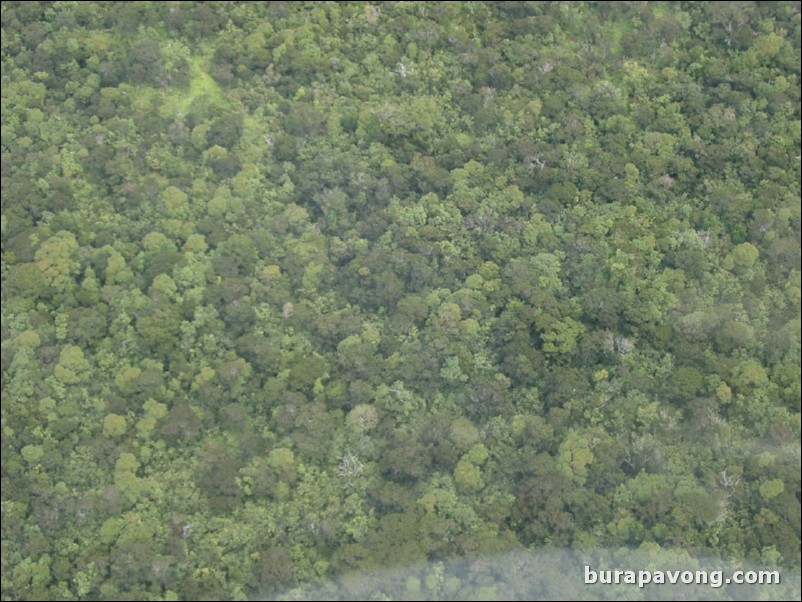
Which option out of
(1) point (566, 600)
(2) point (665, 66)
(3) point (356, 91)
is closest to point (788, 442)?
(1) point (566, 600)

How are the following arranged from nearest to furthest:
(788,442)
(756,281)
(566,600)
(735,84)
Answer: (566,600)
(788,442)
(756,281)
(735,84)

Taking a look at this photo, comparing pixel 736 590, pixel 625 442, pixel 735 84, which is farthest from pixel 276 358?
pixel 735 84

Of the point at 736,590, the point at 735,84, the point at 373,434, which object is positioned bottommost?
the point at 736,590

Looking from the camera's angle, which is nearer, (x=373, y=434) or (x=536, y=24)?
(x=373, y=434)

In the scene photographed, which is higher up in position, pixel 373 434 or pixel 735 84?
pixel 735 84

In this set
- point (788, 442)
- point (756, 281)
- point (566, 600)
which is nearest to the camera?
point (566, 600)

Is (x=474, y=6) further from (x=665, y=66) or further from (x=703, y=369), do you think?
(x=703, y=369)
